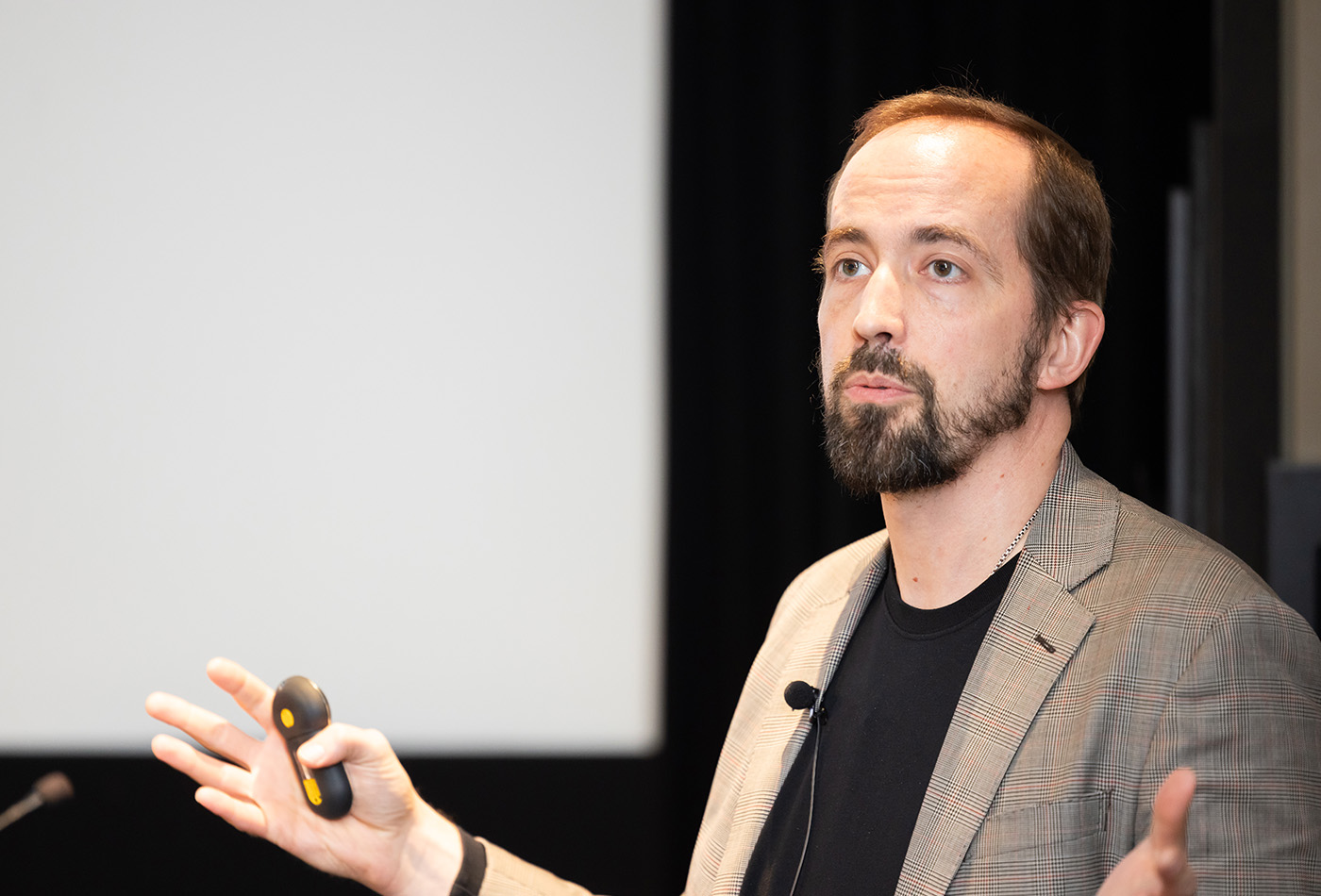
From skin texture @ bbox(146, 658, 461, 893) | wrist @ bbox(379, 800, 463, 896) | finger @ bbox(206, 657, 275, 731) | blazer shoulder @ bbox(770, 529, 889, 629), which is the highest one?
blazer shoulder @ bbox(770, 529, 889, 629)

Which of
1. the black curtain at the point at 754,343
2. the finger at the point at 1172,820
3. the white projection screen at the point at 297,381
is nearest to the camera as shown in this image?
the finger at the point at 1172,820

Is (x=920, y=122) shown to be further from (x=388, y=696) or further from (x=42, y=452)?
(x=42, y=452)

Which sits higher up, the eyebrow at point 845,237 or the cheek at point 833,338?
the eyebrow at point 845,237

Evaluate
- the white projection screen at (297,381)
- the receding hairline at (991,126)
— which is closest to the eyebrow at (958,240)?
the receding hairline at (991,126)

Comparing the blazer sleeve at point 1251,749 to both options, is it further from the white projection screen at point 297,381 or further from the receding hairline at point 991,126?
the white projection screen at point 297,381

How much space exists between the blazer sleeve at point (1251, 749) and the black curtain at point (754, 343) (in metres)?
2.04

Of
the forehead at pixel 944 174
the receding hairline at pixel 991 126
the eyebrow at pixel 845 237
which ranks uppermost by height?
the receding hairline at pixel 991 126

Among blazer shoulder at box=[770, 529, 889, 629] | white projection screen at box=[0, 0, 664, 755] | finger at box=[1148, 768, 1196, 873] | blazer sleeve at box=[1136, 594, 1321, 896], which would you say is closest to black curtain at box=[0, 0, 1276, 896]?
white projection screen at box=[0, 0, 664, 755]

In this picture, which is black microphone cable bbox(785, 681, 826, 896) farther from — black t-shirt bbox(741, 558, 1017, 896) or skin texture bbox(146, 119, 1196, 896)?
skin texture bbox(146, 119, 1196, 896)

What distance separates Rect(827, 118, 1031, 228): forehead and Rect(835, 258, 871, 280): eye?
1.9 inches

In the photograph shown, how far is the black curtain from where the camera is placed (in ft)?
9.67

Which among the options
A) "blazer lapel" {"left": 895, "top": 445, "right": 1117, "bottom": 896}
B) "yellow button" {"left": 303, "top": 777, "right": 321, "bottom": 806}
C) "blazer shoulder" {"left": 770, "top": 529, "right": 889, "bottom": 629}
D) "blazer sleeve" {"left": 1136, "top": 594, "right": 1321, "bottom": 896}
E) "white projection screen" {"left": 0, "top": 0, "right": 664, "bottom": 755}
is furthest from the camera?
"white projection screen" {"left": 0, "top": 0, "right": 664, "bottom": 755}

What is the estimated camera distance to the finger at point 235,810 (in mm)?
1196

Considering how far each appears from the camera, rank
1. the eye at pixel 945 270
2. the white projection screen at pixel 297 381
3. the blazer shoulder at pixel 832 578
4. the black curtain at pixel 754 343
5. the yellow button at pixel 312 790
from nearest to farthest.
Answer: the yellow button at pixel 312 790 → the eye at pixel 945 270 → the blazer shoulder at pixel 832 578 → the white projection screen at pixel 297 381 → the black curtain at pixel 754 343
